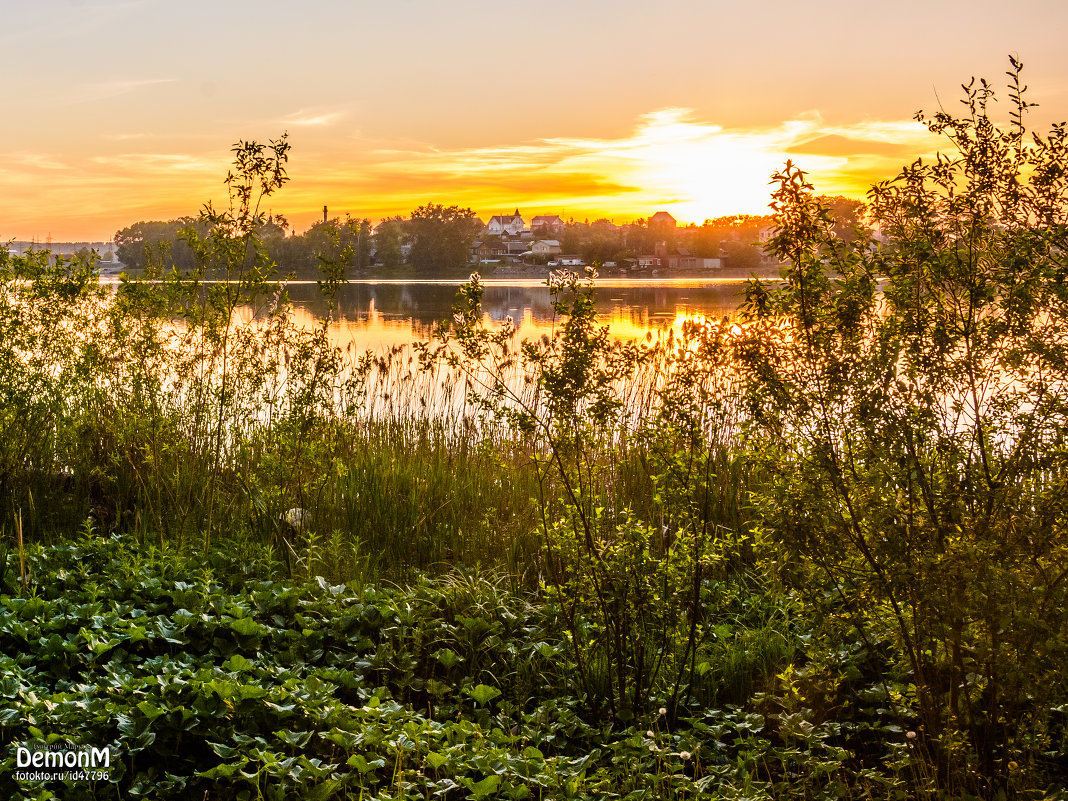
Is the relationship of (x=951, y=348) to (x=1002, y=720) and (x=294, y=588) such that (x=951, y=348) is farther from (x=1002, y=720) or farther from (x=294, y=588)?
(x=294, y=588)

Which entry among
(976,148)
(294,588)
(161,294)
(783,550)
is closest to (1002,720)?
(783,550)

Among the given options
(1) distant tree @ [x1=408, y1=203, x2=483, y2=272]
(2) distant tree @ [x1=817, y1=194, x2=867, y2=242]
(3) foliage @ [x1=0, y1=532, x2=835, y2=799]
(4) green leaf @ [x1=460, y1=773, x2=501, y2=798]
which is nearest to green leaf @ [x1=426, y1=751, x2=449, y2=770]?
(3) foliage @ [x1=0, y1=532, x2=835, y2=799]

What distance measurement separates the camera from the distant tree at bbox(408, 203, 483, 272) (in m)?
46.8

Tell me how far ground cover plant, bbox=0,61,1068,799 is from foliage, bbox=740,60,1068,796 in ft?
0.05

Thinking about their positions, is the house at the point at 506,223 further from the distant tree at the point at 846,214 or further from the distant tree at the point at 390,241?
the distant tree at the point at 846,214

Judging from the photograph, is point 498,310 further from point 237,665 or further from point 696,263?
point 696,263

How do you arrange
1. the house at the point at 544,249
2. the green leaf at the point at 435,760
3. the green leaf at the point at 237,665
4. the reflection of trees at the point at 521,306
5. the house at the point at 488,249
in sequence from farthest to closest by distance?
the house at the point at 544,249 < the house at the point at 488,249 < the reflection of trees at the point at 521,306 < the green leaf at the point at 237,665 < the green leaf at the point at 435,760

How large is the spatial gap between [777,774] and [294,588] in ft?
8.84

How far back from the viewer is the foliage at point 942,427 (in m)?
3.13

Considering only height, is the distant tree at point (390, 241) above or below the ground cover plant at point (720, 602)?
above

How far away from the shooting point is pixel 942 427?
3492 millimetres

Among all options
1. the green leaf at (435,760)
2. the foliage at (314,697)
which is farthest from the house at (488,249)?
the green leaf at (435,760)

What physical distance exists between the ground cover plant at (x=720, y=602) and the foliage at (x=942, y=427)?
15 millimetres

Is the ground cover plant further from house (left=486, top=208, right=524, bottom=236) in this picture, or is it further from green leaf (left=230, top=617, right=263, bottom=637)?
house (left=486, top=208, right=524, bottom=236)
